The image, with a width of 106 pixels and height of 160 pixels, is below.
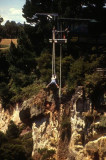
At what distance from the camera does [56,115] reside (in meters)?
24.6

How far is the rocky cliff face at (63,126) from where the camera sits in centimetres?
2242

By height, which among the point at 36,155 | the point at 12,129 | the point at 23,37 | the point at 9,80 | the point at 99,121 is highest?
the point at 23,37

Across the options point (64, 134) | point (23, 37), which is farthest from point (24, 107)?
point (23, 37)

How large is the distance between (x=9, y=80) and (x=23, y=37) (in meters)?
6.68

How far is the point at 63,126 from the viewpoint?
23.8 meters

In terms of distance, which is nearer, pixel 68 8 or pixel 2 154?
pixel 2 154

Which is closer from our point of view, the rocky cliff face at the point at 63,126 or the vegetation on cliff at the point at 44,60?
the rocky cliff face at the point at 63,126

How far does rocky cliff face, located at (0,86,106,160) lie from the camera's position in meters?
22.4

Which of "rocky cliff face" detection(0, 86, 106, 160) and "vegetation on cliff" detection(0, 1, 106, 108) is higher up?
"vegetation on cliff" detection(0, 1, 106, 108)

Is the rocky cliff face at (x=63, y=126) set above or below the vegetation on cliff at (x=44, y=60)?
below

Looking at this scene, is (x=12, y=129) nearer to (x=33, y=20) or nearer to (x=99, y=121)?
(x=99, y=121)

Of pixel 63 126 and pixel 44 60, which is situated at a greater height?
pixel 44 60

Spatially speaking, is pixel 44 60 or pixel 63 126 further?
pixel 44 60

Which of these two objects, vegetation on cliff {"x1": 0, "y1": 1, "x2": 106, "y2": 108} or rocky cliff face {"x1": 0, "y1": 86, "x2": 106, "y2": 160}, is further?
vegetation on cliff {"x1": 0, "y1": 1, "x2": 106, "y2": 108}
